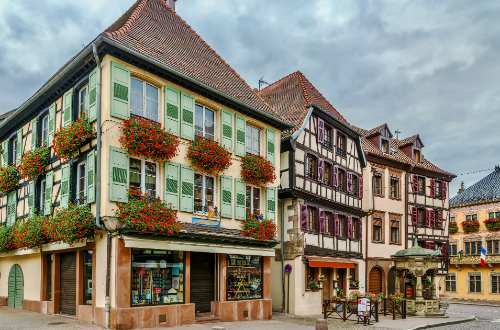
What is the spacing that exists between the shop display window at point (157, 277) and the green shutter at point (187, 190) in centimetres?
153

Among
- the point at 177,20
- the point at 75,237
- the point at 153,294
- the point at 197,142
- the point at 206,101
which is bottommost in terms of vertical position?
the point at 153,294

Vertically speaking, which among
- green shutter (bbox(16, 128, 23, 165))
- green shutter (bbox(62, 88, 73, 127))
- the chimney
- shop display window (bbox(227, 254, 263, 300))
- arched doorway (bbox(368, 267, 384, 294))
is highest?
the chimney

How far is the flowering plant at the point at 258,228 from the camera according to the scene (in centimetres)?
2191

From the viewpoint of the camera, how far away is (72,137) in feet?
59.1

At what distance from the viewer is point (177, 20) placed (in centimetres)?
2453

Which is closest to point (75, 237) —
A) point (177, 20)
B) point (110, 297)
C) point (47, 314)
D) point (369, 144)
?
point (110, 297)

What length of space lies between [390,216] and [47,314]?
69.9 feet

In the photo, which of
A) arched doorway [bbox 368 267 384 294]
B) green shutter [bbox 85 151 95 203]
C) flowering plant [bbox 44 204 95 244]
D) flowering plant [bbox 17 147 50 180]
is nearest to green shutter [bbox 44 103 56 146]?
flowering plant [bbox 17 147 50 180]

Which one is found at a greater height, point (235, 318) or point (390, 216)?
point (390, 216)

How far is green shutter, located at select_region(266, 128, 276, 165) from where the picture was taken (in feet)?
78.5

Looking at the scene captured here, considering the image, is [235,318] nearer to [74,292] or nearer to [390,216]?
[74,292]

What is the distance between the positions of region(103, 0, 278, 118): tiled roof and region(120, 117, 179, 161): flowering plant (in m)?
2.37

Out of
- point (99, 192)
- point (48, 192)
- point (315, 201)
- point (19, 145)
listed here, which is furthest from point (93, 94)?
point (315, 201)

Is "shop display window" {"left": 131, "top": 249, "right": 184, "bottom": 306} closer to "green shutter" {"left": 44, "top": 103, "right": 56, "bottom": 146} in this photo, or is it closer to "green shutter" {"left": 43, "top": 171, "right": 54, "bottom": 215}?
"green shutter" {"left": 43, "top": 171, "right": 54, "bottom": 215}
